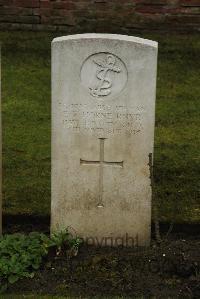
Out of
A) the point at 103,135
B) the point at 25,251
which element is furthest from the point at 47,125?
the point at 25,251

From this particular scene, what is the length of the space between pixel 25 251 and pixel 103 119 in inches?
39.8

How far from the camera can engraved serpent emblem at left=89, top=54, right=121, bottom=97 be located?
202 inches

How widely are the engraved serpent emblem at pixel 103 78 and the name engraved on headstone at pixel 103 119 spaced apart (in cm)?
9

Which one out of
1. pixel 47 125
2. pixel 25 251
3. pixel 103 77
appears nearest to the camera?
pixel 25 251

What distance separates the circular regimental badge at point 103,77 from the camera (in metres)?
5.14

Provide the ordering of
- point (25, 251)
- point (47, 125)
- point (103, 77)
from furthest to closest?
1. point (47, 125)
2. point (103, 77)
3. point (25, 251)

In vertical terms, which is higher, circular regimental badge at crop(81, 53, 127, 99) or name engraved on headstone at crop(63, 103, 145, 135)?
circular regimental badge at crop(81, 53, 127, 99)

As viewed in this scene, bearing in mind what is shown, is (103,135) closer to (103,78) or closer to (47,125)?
(103,78)

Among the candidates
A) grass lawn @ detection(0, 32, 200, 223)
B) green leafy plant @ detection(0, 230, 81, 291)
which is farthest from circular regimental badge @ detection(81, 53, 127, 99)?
grass lawn @ detection(0, 32, 200, 223)

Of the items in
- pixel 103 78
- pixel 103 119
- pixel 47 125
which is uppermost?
pixel 103 78

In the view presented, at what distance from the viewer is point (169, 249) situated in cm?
520

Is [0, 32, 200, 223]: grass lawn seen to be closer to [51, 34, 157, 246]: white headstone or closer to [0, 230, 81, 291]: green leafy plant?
[51, 34, 157, 246]: white headstone

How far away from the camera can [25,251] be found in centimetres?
507

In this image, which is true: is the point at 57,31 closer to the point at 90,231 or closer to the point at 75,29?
the point at 75,29
